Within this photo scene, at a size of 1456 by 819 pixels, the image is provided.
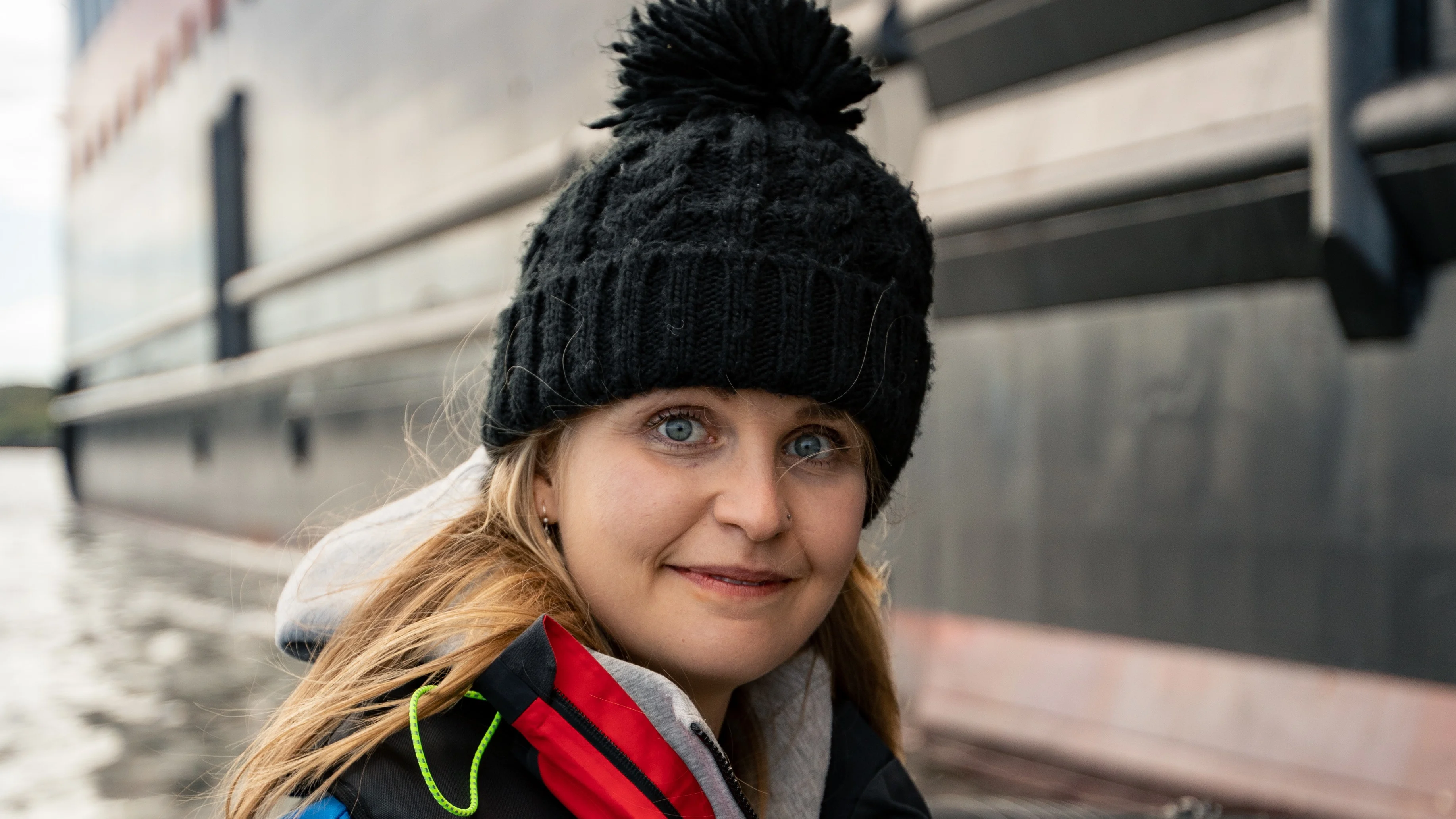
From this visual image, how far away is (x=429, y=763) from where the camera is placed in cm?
119

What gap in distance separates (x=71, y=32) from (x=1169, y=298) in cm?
2728

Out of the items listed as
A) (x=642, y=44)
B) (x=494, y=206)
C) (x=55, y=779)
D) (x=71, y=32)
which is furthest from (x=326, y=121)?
(x=71, y=32)

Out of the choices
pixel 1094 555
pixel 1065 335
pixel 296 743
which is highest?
pixel 1065 335

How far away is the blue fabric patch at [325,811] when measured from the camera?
1150 mm

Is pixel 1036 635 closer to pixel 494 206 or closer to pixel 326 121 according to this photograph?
pixel 494 206

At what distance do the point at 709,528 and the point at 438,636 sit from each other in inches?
13.4

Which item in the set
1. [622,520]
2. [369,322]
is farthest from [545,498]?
[369,322]

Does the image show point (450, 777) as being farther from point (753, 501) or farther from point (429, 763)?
point (753, 501)

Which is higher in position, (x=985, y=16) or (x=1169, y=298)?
(x=985, y=16)

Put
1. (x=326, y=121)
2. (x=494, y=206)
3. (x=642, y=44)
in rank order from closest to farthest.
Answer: (x=642, y=44)
(x=494, y=206)
(x=326, y=121)

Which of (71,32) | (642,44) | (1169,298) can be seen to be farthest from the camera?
(71,32)

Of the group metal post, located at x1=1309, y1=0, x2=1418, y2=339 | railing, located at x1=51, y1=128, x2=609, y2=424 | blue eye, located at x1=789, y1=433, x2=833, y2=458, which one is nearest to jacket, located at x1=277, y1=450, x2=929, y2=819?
blue eye, located at x1=789, y1=433, x2=833, y2=458

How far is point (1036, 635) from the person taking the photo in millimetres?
4570

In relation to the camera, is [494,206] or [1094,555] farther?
[494,206]
